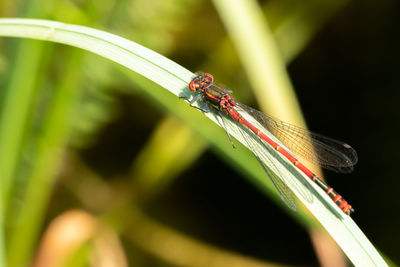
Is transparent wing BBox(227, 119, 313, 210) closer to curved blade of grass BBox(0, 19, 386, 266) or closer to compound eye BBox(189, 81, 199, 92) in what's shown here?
curved blade of grass BBox(0, 19, 386, 266)

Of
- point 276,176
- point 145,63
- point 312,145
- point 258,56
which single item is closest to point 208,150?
point 312,145

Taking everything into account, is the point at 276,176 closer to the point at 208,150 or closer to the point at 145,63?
the point at 145,63

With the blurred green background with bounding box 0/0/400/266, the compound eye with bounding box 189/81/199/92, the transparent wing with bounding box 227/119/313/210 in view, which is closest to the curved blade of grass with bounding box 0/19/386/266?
the transparent wing with bounding box 227/119/313/210

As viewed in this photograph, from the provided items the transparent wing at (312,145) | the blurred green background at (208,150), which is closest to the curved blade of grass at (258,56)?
the transparent wing at (312,145)

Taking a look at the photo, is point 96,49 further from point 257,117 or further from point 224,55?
point 224,55

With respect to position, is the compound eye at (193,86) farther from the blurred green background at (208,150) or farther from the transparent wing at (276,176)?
the blurred green background at (208,150)

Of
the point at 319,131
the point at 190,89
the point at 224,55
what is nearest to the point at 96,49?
the point at 190,89
